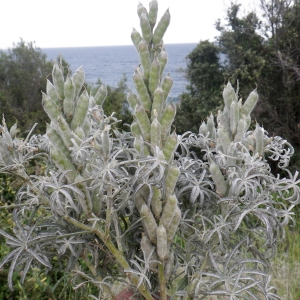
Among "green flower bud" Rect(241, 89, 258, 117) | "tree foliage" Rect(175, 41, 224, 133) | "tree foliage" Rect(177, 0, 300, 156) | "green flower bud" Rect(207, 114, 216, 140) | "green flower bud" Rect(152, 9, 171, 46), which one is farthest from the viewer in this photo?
"tree foliage" Rect(175, 41, 224, 133)

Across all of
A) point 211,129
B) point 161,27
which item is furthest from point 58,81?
point 211,129

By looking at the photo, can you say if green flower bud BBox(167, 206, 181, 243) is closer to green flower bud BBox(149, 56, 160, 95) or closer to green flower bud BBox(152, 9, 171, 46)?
green flower bud BBox(149, 56, 160, 95)

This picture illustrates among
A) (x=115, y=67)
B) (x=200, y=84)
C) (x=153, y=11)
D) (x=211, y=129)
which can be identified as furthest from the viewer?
(x=115, y=67)

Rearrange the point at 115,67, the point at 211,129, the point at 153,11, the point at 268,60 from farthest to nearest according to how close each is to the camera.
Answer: the point at 115,67, the point at 268,60, the point at 211,129, the point at 153,11

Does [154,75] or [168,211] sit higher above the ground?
[154,75]

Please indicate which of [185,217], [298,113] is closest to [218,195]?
[185,217]

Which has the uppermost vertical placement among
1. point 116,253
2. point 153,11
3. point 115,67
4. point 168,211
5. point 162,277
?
point 153,11

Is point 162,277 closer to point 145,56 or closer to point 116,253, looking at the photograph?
point 116,253

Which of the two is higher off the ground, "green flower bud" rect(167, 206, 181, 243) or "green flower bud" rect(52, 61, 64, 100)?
"green flower bud" rect(52, 61, 64, 100)

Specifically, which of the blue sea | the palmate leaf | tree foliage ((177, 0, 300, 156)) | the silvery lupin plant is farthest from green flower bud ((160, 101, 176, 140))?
tree foliage ((177, 0, 300, 156))

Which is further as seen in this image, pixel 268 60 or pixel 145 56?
pixel 268 60

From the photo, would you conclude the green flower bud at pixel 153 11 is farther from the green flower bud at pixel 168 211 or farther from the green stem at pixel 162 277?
the green stem at pixel 162 277

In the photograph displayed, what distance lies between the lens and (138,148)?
1.01 meters

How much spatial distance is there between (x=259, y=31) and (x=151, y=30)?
760 cm
